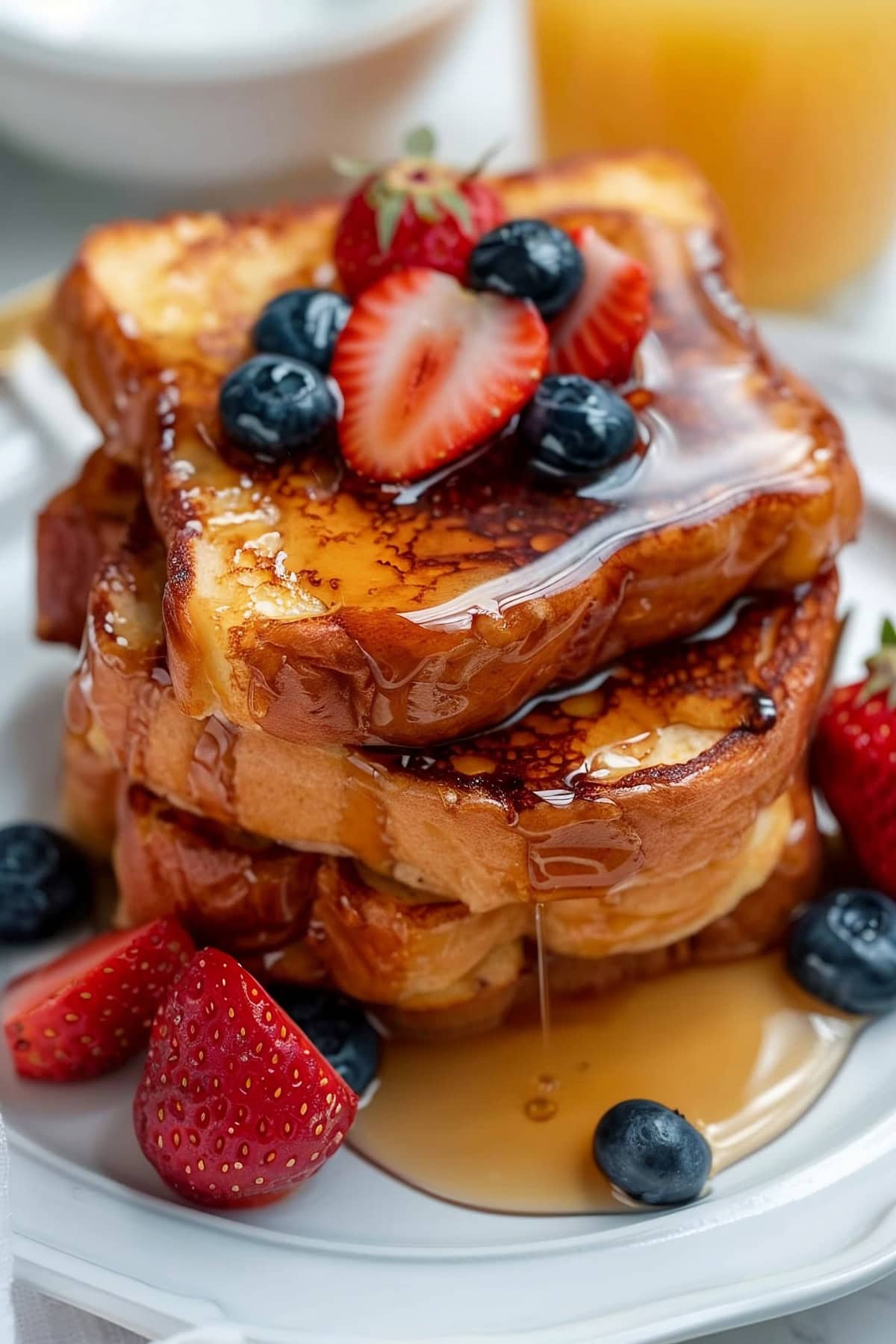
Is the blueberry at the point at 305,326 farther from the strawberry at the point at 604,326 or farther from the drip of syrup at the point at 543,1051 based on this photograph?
the drip of syrup at the point at 543,1051

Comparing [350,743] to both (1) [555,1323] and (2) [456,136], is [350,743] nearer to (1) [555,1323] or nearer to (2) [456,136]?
(1) [555,1323]

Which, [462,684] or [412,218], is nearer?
[462,684]

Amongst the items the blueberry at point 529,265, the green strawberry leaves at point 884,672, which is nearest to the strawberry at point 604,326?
the blueberry at point 529,265

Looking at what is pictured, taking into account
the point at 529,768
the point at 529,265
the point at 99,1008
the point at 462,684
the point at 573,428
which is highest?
the point at 529,265

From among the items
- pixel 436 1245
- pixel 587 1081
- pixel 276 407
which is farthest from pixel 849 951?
Answer: pixel 276 407

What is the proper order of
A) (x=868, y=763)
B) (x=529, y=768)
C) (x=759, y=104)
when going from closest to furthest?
(x=529, y=768) < (x=868, y=763) < (x=759, y=104)

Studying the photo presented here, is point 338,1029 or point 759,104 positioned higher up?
point 759,104

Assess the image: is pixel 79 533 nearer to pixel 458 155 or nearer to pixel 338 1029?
pixel 338 1029
